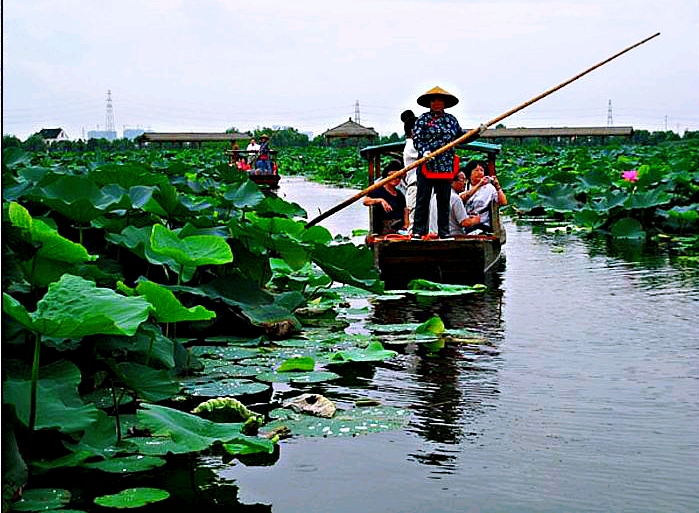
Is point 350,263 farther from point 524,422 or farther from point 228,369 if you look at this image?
point 524,422

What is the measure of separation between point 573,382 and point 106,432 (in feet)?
6.86

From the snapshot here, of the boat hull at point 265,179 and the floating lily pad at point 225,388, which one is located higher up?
the boat hull at point 265,179

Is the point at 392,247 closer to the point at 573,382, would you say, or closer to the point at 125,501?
the point at 573,382

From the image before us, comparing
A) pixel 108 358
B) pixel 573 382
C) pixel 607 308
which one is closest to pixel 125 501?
pixel 108 358

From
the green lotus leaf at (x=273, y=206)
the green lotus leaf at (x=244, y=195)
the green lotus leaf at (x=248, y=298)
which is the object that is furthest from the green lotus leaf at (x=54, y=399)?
the green lotus leaf at (x=273, y=206)

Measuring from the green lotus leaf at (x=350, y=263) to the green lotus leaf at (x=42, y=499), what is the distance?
266 centimetres

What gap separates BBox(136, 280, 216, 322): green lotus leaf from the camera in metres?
3.56

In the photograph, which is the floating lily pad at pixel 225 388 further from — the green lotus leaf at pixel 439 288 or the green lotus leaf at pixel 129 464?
the green lotus leaf at pixel 439 288

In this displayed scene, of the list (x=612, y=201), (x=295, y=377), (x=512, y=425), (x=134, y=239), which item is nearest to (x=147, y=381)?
(x=295, y=377)

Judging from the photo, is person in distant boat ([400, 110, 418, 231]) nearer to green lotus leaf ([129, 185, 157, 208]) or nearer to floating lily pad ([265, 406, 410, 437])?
green lotus leaf ([129, 185, 157, 208])

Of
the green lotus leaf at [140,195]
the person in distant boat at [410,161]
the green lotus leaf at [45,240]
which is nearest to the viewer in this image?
the green lotus leaf at [45,240]

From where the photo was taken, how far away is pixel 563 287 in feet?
25.4

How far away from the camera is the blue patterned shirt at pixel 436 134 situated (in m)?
7.74

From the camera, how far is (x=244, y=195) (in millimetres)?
7031
